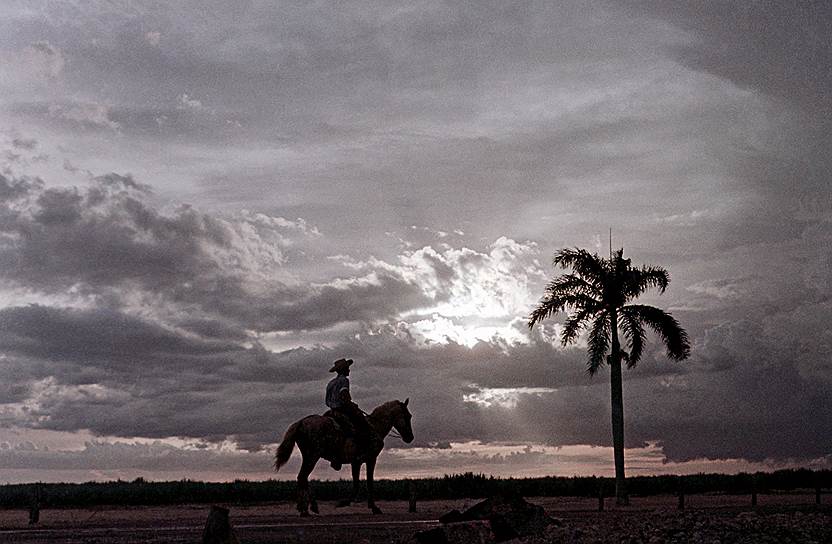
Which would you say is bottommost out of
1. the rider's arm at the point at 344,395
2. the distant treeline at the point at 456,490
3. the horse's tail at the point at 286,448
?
the distant treeline at the point at 456,490

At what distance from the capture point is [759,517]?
20141 mm

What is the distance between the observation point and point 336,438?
92.0 feet

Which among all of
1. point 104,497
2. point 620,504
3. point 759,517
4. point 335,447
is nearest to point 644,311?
point 620,504

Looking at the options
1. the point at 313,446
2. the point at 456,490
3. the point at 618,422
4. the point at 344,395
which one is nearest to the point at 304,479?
the point at 313,446

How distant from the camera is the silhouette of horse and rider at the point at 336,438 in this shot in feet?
91.5

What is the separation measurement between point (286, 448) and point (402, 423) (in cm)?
413

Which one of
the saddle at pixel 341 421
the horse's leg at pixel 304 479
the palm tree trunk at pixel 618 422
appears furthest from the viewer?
the palm tree trunk at pixel 618 422

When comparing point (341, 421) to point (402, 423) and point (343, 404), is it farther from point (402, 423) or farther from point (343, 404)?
point (402, 423)

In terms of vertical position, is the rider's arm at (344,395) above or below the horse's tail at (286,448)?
above

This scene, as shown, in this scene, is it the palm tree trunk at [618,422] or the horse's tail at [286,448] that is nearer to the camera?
the horse's tail at [286,448]

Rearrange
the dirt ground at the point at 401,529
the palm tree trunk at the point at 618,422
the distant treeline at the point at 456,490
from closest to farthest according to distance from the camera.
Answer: the dirt ground at the point at 401,529 → the palm tree trunk at the point at 618,422 → the distant treeline at the point at 456,490

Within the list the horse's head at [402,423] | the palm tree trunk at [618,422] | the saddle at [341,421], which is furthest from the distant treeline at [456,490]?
the saddle at [341,421]

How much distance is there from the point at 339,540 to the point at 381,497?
29.7 meters

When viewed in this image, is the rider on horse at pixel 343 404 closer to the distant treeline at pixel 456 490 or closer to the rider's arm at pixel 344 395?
the rider's arm at pixel 344 395
